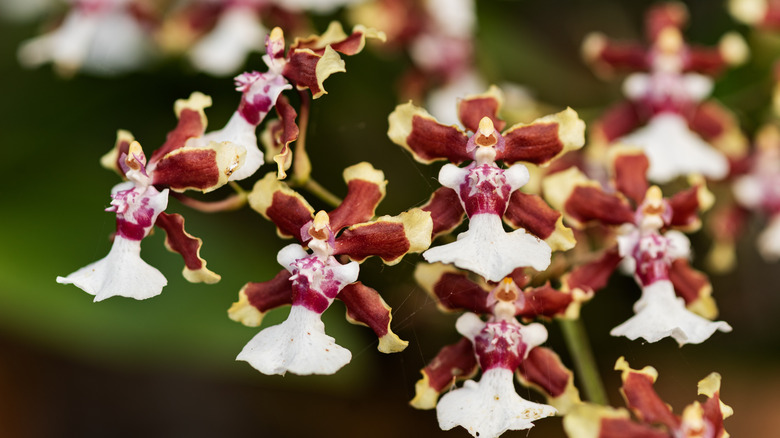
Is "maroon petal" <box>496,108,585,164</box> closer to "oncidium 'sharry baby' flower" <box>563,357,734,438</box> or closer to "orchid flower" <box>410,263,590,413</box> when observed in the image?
"orchid flower" <box>410,263,590,413</box>

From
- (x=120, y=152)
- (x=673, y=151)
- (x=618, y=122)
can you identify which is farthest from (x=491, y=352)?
(x=618, y=122)

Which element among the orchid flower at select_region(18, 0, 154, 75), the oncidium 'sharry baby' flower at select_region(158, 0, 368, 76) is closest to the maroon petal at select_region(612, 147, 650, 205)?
the oncidium 'sharry baby' flower at select_region(158, 0, 368, 76)

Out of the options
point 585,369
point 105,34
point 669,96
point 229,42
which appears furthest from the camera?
point 105,34

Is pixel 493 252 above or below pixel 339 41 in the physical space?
below

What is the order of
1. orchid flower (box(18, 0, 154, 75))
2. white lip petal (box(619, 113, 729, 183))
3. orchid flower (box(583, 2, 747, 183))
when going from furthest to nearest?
orchid flower (box(18, 0, 154, 75)) → orchid flower (box(583, 2, 747, 183)) → white lip petal (box(619, 113, 729, 183))

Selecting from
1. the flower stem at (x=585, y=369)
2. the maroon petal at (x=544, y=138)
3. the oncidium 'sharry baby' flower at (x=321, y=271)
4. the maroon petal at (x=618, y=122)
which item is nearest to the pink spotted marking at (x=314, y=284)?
the oncidium 'sharry baby' flower at (x=321, y=271)

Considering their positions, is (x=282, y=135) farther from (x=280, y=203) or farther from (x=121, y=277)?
(x=121, y=277)
